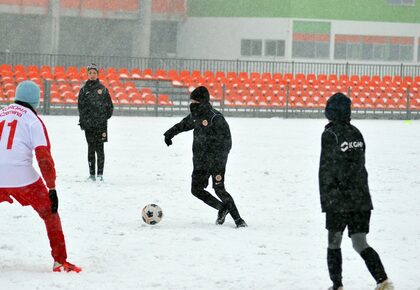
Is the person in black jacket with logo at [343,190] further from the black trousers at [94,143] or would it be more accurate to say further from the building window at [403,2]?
the building window at [403,2]

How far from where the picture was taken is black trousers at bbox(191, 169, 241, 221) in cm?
1059

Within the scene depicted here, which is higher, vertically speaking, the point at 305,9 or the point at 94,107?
the point at 305,9

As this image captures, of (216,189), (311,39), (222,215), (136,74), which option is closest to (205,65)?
(311,39)

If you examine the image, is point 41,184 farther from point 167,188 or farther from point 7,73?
point 7,73

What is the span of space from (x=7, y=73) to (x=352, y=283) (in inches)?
968

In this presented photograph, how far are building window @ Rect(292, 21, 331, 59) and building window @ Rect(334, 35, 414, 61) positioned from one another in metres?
0.63

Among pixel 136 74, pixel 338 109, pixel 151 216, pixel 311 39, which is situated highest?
pixel 311 39

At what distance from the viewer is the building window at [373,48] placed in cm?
4828

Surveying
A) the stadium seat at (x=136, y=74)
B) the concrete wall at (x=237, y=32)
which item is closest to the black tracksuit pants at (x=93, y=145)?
the stadium seat at (x=136, y=74)

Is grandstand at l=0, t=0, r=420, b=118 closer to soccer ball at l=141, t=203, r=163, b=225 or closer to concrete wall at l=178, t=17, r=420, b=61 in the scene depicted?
concrete wall at l=178, t=17, r=420, b=61

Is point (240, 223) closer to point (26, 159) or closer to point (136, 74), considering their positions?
point (26, 159)

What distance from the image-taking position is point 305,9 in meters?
47.1

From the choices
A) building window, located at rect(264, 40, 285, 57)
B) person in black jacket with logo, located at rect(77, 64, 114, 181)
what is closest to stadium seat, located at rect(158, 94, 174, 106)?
building window, located at rect(264, 40, 285, 57)

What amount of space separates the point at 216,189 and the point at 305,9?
3749cm
